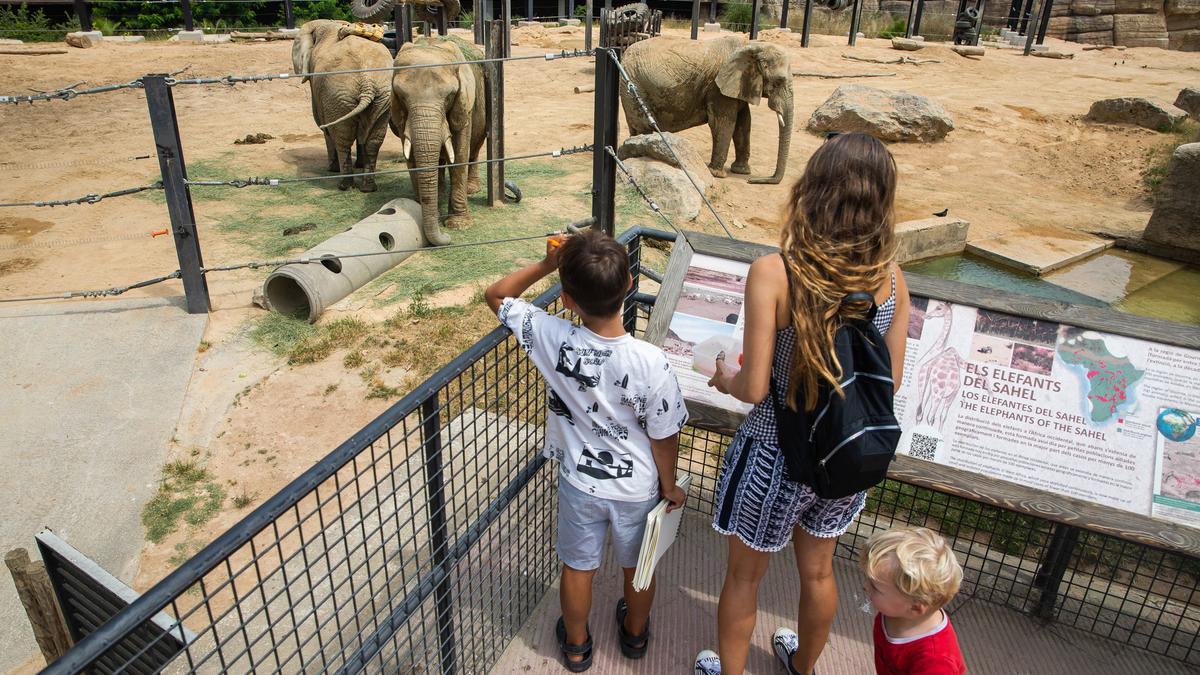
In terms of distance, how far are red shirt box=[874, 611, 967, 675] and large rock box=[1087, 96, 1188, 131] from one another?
16164 mm

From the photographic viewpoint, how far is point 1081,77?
21.0 m

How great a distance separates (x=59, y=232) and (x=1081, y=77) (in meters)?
22.9

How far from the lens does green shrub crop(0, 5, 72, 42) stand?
1823cm

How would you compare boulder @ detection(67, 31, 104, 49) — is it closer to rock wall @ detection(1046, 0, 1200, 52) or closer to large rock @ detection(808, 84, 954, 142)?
large rock @ detection(808, 84, 954, 142)

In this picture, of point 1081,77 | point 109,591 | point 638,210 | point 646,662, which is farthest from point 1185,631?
point 1081,77

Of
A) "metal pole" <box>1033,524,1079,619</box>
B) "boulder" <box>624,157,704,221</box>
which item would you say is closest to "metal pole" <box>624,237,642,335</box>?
"metal pole" <box>1033,524,1079,619</box>

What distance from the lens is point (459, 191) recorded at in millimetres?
8219

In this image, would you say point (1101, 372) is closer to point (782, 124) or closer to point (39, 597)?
point (39, 597)

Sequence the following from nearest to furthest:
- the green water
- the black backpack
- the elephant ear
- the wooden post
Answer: the black backpack < the wooden post < the green water < the elephant ear

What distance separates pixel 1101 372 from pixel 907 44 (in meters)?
24.7

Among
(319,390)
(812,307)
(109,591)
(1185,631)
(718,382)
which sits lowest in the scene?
(319,390)

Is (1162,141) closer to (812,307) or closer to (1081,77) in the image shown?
(1081,77)

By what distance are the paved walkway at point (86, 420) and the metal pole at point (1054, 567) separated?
12.7 feet

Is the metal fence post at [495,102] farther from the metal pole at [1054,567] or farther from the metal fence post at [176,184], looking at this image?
the metal pole at [1054,567]
